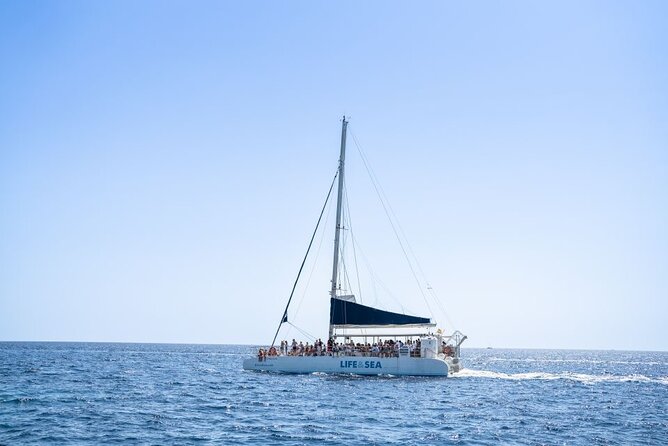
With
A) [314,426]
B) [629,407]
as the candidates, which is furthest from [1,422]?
[629,407]

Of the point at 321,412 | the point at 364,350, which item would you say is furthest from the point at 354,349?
the point at 321,412

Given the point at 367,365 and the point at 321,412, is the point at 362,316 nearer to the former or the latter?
A: the point at 367,365

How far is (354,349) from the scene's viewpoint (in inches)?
1812

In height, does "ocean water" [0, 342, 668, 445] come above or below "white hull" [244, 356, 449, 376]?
below

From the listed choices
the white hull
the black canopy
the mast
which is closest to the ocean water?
the white hull

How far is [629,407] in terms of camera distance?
3491 centimetres

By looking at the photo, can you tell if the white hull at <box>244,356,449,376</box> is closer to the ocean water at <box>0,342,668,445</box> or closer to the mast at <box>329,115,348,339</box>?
the ocean water at <box>0,342,668,445</box>

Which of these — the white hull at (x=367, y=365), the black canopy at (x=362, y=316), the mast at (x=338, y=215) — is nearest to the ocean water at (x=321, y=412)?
the white hull at (x=367, y=365)

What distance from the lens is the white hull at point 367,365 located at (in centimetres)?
4412

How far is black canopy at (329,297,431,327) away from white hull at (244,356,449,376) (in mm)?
3165

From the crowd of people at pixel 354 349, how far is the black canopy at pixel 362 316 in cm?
129

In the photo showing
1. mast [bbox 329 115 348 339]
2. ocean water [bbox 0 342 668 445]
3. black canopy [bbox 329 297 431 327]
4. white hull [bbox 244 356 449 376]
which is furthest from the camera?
mast [bbox 329 115 348 339]

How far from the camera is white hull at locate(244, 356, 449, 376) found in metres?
44.1

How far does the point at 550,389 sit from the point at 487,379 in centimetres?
666
